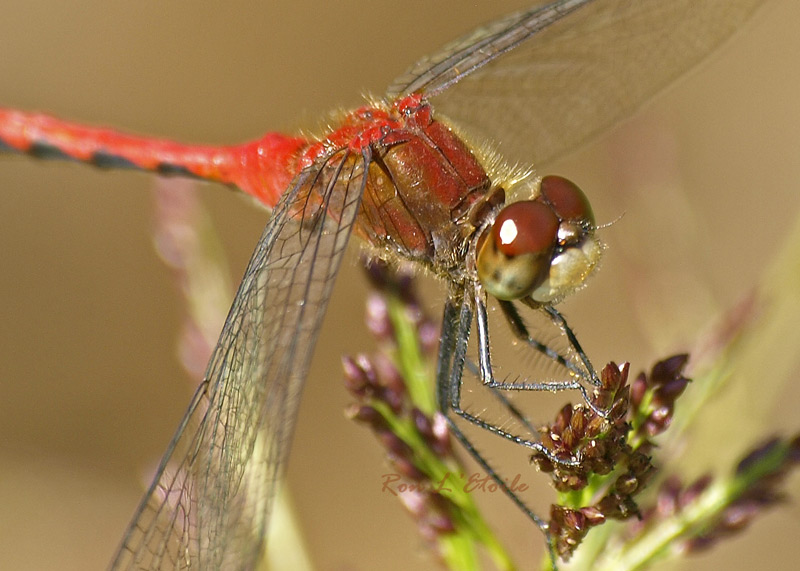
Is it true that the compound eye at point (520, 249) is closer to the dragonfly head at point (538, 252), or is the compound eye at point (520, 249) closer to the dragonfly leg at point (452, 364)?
the dragonfly head at point (538, 252)

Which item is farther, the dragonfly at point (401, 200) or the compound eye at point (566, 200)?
the compound eye at point (566, 200)

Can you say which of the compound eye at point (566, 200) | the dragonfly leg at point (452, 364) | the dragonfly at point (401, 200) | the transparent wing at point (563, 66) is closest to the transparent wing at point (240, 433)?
the dragonfly at point (401, 200)

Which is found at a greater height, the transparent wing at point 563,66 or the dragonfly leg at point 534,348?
the transparent wing at point 563,66

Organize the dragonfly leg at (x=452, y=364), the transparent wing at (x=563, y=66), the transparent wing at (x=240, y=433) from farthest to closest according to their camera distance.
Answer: the transparent wing at (x=563, y=66)
the dragonfly leg at (x=452, y=364)
the transparent wing at (x=240, y=433)

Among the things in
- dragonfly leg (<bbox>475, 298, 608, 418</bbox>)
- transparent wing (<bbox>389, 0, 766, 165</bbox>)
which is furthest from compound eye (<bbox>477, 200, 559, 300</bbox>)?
transparent wing (<bbox>389, 0, 766, 165</bbox>)

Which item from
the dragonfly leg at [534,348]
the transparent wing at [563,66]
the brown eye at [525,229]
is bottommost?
the dragonfly leg at [534,348]

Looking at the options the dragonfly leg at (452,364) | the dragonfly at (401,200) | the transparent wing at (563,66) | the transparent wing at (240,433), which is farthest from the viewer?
the transparent wing at (563,66)

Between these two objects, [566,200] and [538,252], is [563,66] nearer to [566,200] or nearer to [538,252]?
[566,200]

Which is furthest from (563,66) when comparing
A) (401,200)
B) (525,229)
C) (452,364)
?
(452,364)

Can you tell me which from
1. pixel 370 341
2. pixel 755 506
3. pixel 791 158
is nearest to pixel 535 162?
pixel 755 506
